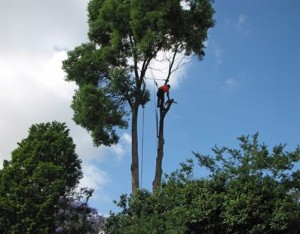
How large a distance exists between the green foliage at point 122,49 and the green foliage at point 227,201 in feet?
13.0

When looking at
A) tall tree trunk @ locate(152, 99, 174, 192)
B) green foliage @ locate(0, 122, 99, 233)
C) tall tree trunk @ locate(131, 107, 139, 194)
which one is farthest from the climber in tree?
green foliage @ locate(0, 122, 99, 233)

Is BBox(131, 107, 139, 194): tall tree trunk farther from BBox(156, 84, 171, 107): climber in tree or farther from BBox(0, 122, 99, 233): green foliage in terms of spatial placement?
BBox(0, 122, 99, 233): green foliage

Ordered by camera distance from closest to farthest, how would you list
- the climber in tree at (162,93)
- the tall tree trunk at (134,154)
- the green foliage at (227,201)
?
the green foliage at (227,201) < the tall tree trunk at (134,154) < the climber in tree at (162,93)

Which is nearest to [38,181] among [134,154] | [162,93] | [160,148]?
[134,154]

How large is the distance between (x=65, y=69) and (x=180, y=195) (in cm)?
691

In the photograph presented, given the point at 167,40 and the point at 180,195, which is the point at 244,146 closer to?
the point at 180,195

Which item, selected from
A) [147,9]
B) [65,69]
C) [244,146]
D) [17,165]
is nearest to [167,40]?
[147,9]

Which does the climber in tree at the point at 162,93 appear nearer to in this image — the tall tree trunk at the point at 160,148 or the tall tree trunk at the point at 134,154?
the tall tree trunk at the point at 160,148

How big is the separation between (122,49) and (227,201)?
24.8 ft

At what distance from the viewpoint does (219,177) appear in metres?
14.0

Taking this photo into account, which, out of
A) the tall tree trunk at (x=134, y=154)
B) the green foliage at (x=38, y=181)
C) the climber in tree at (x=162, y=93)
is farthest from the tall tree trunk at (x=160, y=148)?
the green foliage at (x=38, y=181)

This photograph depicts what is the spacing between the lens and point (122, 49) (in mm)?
18344

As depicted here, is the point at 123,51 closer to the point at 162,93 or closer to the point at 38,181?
the point at 162,93

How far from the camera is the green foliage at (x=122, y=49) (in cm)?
1739
